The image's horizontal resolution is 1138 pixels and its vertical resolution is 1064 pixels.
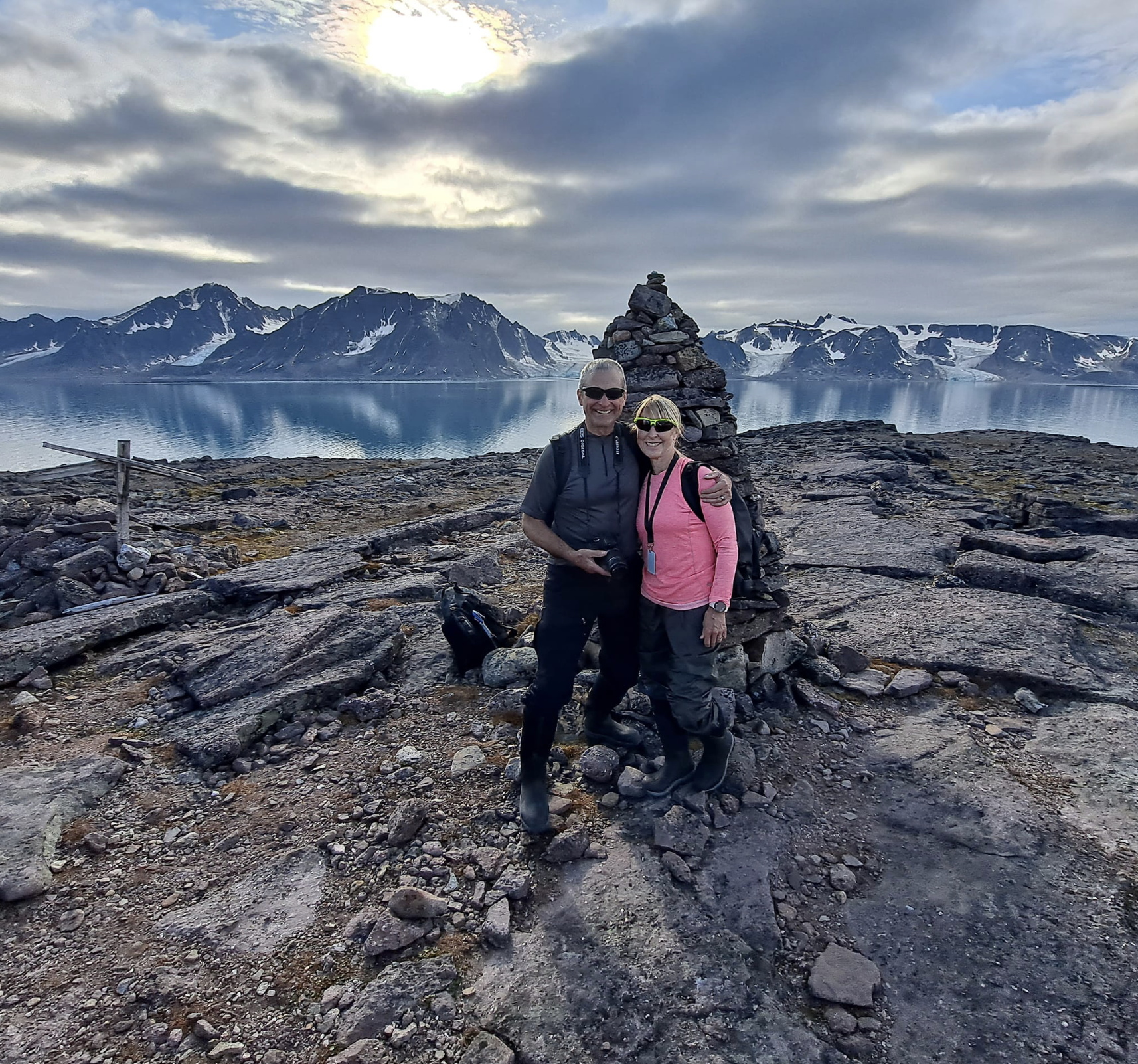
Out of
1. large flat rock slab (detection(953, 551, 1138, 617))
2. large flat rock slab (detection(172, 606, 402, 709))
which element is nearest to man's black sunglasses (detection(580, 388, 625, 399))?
large flat rock slab (detection(172, 606, 402, 709))

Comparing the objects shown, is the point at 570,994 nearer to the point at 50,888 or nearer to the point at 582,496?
the point at 582,496

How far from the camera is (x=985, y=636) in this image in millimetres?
8664

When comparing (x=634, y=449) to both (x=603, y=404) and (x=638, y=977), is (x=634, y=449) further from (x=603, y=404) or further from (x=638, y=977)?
(x=638, y=977)

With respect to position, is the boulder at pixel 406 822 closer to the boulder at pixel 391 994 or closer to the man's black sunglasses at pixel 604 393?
the boulder at pixel 391 994

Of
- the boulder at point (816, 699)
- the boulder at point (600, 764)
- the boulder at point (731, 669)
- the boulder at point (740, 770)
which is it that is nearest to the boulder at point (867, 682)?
the boulder at point (816, 699)

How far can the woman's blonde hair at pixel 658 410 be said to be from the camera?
4.54 metres

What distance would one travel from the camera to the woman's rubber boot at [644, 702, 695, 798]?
219 inches

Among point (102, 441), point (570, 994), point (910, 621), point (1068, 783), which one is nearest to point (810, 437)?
point (910, 621)

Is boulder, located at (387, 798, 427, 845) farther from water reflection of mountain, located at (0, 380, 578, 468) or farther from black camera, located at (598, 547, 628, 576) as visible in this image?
water reflection of mountain, located at (0, 380, 578, 468)

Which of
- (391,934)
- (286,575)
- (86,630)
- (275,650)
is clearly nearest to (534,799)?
(391,934)

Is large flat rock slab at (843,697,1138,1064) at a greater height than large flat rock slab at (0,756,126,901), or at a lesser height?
greater

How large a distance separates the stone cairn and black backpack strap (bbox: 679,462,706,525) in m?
2.74

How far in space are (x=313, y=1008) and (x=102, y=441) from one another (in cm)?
10957

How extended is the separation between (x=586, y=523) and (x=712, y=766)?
103 inches
